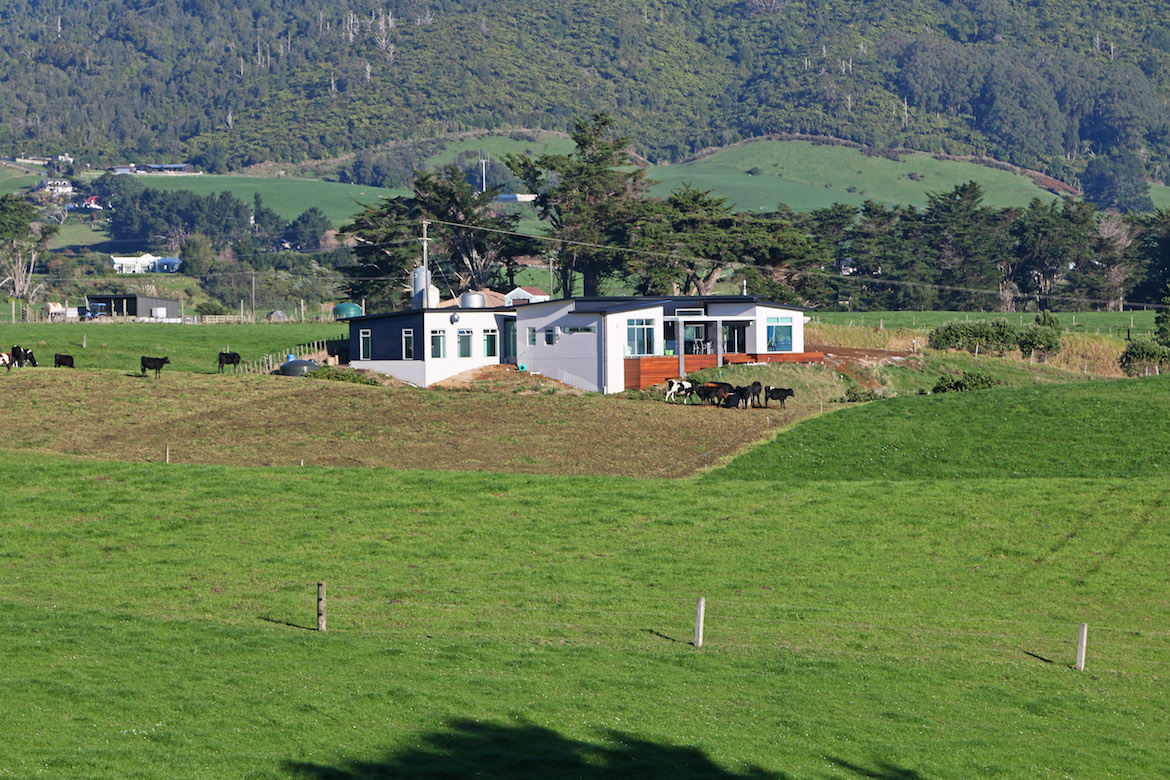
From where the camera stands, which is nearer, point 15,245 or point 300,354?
point 300,354

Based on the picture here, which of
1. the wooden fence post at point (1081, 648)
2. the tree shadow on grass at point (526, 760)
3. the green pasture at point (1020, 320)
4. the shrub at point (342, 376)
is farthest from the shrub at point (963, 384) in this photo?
the tree shadow on grass at point (526, 760)

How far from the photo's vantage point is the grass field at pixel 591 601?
878 inches

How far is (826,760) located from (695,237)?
96.3 meters

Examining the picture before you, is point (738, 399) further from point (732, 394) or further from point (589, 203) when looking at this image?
point (589, 203)

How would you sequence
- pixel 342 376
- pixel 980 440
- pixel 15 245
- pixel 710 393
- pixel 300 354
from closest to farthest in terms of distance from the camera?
pixel 980 440 → pixel 710 393 → pixel 342 376 → pixel 300 354 → pixel 15 245

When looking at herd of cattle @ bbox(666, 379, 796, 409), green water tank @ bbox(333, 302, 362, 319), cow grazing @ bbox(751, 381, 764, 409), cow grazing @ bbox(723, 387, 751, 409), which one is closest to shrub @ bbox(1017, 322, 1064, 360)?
herd of cattle @ bbox(666, 379, 796, 409)

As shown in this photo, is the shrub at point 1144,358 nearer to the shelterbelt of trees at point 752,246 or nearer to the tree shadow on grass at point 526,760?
the shelterbelt of trees at point 752,246

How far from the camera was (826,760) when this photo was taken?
21984 millimetres

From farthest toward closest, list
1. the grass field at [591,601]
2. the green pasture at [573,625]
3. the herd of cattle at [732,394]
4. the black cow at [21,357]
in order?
the black cow at [21,357] < the herd of cattle at [732,394] < the grass field at [591,601] < the green pasture at [573,625]

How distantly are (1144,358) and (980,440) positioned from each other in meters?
37.0

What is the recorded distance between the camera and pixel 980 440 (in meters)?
54.3

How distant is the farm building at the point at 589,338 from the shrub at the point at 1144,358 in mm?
21823

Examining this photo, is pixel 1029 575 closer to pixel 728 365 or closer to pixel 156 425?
pixel 156 425

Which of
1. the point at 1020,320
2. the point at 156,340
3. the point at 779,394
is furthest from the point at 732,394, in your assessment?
the point at 1020,320
